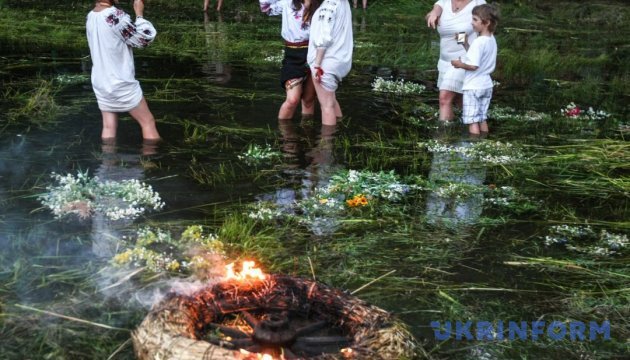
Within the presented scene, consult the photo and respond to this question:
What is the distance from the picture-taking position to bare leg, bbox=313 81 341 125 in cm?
834

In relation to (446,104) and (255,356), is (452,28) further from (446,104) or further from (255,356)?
(255,356)

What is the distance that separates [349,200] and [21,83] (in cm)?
595

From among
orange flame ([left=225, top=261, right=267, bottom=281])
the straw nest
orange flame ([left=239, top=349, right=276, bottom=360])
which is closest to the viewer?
orange flame ([left=239, top=349, right=276, bottom=360])

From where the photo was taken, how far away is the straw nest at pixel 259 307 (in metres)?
3.23

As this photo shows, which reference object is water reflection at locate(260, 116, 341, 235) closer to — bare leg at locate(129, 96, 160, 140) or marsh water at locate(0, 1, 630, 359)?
marsh water at locate(0, 1, 630, 359)

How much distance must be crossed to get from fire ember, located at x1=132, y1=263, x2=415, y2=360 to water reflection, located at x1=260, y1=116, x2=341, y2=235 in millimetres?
1541

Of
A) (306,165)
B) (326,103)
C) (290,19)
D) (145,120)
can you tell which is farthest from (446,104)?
(145,120)

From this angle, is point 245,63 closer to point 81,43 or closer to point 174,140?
point 81,43

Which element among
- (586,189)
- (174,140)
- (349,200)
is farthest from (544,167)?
(174,140)

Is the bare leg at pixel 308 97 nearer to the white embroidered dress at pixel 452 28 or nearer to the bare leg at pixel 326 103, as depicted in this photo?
the bare leg at pixel 326 103

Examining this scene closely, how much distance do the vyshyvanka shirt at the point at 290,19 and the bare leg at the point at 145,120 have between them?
6.55ft

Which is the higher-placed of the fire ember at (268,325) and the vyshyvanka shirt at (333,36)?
the vyshyvanka shirt at (333,36)

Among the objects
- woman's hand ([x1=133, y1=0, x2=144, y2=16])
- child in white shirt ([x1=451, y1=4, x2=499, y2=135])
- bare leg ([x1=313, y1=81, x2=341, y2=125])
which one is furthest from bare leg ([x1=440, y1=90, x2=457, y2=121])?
woman's hand ([x1=133, y1=0, x2=144, y2=16])

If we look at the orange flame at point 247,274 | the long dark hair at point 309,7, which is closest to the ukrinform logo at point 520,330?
the orange flame at point 247,274
